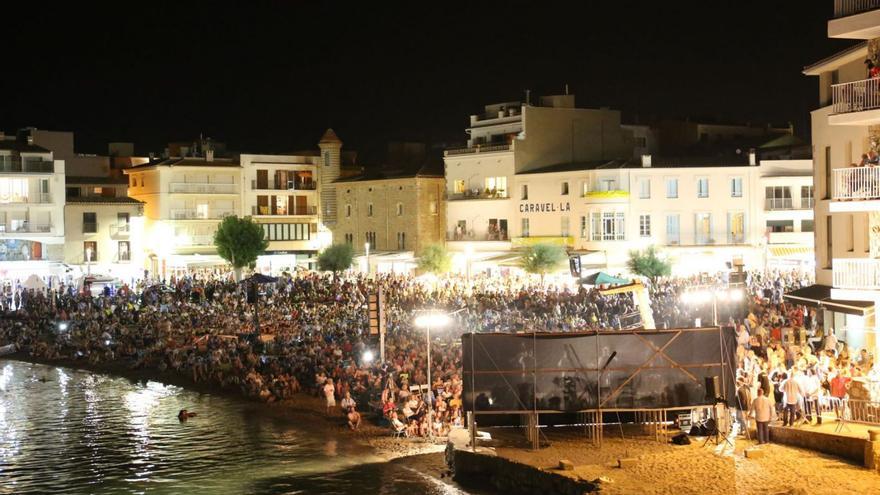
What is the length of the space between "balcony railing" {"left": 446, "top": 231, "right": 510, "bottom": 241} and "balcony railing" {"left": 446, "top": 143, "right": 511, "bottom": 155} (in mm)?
5020

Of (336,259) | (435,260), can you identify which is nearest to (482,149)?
(435,260)

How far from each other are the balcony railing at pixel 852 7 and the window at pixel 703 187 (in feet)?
119

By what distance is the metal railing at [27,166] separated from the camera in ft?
230

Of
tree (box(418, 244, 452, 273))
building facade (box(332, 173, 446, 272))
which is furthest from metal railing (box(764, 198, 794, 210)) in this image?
building facade (box(332, 173, 446, 272))

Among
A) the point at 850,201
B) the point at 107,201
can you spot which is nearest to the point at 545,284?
the point at 850,201

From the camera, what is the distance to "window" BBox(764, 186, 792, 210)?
59219mm

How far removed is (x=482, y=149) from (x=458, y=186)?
3.08m

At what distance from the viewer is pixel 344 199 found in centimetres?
7981

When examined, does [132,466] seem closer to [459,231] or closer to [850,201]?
[850,201]

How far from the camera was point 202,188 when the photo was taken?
264 feet

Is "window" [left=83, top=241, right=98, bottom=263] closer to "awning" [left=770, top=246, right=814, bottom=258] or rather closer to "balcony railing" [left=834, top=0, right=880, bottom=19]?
"awning" [left=770, top=246, right=814, bottom=258]

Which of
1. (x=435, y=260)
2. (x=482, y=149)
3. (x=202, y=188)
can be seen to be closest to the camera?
(x=435, y=260)

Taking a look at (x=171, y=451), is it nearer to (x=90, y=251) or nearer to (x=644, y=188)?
(x=644, y=188)

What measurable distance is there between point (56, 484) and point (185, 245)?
56.0 m
